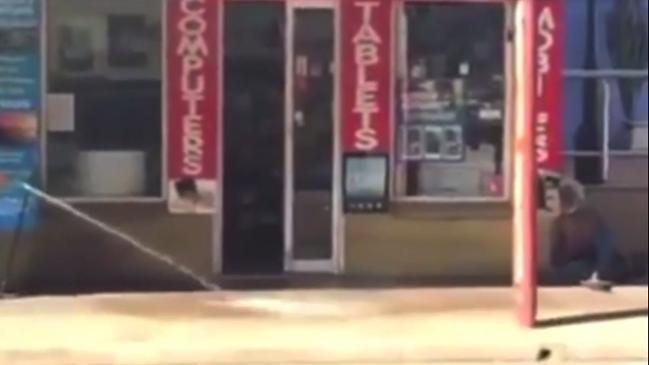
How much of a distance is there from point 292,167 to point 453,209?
1.54 meters

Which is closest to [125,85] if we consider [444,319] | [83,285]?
[83,285]

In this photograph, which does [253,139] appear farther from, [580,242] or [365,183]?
[580,242]

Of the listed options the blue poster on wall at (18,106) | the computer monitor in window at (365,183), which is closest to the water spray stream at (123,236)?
the blue poster on wall at (18,106)

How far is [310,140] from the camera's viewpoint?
15.7 meters

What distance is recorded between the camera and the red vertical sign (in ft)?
50.2

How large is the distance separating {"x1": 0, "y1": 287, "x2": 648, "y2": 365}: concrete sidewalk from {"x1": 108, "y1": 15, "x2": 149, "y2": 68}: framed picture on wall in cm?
224

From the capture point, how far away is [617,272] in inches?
620

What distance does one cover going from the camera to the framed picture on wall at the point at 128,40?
15.3 metres

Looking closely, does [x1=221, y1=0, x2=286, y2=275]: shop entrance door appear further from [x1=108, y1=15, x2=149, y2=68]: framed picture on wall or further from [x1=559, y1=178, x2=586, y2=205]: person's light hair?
[x1=559, y1=178, x2=586, y2=205]: person's light hair

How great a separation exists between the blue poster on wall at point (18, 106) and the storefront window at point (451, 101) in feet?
10.8

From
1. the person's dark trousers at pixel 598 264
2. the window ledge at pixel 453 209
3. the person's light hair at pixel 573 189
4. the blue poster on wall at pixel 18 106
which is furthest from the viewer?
the window ledge at pixel 453 209

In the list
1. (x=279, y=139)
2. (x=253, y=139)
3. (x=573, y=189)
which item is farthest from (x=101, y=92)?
(x=573, y=189)

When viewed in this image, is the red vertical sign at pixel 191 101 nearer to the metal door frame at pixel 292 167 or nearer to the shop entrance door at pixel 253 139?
the shop entrance door at pixel 253 139

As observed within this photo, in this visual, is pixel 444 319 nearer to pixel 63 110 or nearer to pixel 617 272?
pixel 617 272
